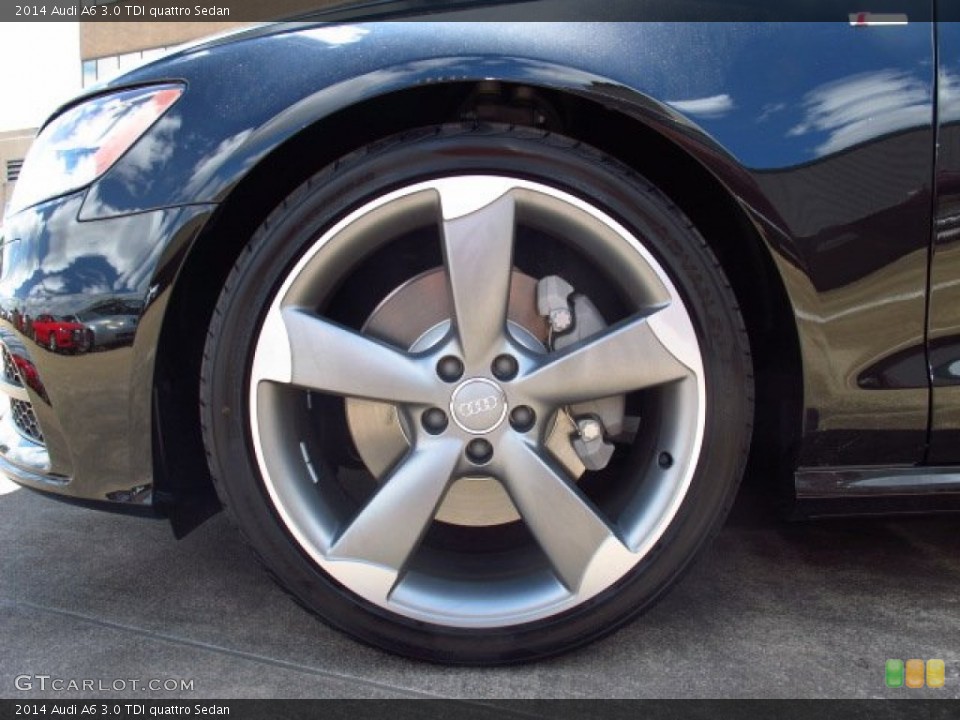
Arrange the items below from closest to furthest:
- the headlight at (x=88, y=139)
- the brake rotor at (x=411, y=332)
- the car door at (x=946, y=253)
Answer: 1. the car door at (x=946, y=253)
2. the headlight at (x=88, y=139)
3. the brake rotor at (x=411, y=332)

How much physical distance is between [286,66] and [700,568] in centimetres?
152

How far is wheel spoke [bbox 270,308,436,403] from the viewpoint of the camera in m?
1.50

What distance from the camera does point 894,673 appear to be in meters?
1.55

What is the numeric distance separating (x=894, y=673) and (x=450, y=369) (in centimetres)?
104

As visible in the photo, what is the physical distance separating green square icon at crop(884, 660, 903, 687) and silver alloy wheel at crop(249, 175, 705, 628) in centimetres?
51

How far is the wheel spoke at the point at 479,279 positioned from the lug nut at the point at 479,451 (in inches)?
6.4

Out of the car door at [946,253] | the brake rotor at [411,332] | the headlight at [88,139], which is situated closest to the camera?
the car door at [946,253]

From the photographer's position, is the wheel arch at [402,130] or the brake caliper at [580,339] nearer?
the wheel arch at [402,130]

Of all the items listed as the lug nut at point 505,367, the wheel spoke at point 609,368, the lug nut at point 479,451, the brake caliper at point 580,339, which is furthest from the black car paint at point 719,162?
the lug nut at point 479,451

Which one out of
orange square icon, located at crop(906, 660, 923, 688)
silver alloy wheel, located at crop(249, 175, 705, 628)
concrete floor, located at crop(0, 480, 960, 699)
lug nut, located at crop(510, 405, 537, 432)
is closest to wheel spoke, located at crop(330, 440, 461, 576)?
silver alloy wheel, located at crop(249, 175, 705, 628)

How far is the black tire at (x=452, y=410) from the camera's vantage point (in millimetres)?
1480

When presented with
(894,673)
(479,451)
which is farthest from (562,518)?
(894,673)

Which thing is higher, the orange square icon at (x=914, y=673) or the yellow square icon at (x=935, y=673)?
the yellow square icon at (x=935, y=673)

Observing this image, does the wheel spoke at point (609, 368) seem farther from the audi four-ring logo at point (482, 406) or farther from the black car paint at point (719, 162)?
the black car paint at point (719, 162)
